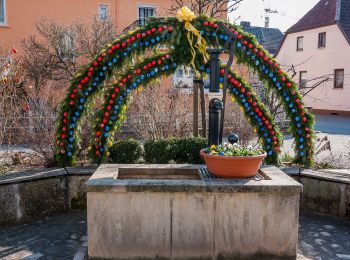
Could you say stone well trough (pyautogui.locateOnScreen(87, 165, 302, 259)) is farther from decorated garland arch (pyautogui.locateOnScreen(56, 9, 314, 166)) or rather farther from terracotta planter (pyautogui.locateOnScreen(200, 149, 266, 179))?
decorated garland arch (pyautogui.locateOnScreen(56, 9, 314, 166))

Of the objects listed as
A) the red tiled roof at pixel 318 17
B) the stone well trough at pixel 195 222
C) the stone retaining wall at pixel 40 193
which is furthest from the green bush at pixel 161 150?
the red tiled roof at pixel 318 17

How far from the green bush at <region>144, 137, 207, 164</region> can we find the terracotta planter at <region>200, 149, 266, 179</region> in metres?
1.90

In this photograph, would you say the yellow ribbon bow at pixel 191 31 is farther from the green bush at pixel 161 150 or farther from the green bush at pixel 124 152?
the green bush at pixel 124 152

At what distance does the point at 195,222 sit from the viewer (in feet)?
12.9

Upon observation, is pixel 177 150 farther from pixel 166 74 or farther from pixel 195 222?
pixel 195 222

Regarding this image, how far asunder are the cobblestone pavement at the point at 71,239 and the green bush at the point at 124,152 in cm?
99

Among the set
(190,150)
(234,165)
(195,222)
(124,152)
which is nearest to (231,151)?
(234,165)

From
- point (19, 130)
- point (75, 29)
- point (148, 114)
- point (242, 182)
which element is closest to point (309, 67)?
point (75, 29)

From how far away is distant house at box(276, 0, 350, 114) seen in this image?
961 inches

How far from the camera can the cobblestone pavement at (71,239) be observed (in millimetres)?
4219

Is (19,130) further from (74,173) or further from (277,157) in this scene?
(277,157)

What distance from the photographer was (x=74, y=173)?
5.53m

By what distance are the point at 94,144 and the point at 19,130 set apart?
2.39 metres

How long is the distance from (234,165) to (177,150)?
6.98ft
